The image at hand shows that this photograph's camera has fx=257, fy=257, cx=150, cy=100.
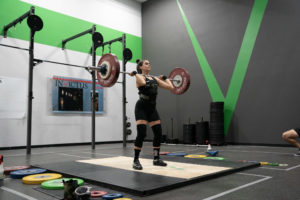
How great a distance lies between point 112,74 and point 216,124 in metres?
3.75

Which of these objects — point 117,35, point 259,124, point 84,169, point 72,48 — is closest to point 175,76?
point 84,169

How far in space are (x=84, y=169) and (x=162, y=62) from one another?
18.9ft

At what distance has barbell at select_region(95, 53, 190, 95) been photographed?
3285 millimetres

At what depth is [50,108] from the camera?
6.43 m

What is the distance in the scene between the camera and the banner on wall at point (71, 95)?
21.4 ft

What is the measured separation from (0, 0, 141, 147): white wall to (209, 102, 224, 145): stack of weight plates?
2.84m

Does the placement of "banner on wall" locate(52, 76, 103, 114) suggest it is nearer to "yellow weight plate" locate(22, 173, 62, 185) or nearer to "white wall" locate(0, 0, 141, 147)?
"white wall" locate(0, 0, 141, 147)

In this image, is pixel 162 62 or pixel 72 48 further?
pixel 162 62

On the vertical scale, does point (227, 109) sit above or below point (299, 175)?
above

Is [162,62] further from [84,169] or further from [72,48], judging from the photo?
[84,169]

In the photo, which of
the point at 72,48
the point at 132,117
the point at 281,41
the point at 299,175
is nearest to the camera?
the point at 299,175

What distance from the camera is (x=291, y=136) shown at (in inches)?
167

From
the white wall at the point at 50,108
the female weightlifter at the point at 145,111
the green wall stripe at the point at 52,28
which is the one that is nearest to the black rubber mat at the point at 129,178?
the female weightlifter at the point at 145,111

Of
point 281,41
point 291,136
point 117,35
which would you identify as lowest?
point 291,136
